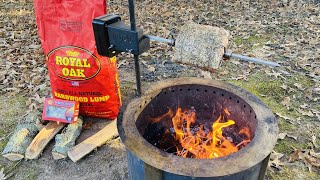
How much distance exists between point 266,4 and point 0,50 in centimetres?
505

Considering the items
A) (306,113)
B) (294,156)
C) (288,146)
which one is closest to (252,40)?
(306,113)

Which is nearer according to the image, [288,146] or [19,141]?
[19,141]

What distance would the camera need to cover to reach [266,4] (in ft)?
21.4

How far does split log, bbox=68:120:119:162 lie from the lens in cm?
291

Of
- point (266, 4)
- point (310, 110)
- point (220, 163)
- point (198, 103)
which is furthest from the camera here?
point (266, 4)

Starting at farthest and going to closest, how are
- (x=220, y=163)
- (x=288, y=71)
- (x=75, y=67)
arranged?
(x=288, y=71), (x=75, y=67), (x=220, y=163)

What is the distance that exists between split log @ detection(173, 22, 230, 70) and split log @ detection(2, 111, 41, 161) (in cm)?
195

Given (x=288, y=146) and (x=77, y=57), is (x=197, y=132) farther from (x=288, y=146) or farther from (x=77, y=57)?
(x=77, y=57)

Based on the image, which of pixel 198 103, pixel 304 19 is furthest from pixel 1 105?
pixel 304 19

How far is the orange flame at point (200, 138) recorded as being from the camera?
2203 millimetres

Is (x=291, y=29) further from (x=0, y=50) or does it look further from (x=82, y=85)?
(x=0, y=50)

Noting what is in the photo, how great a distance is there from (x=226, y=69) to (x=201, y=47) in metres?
2.65

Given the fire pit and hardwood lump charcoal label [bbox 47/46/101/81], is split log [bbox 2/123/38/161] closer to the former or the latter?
hardwood lump charcoal label [bbox 47/46/101/81]

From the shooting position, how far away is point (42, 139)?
9.96ft
